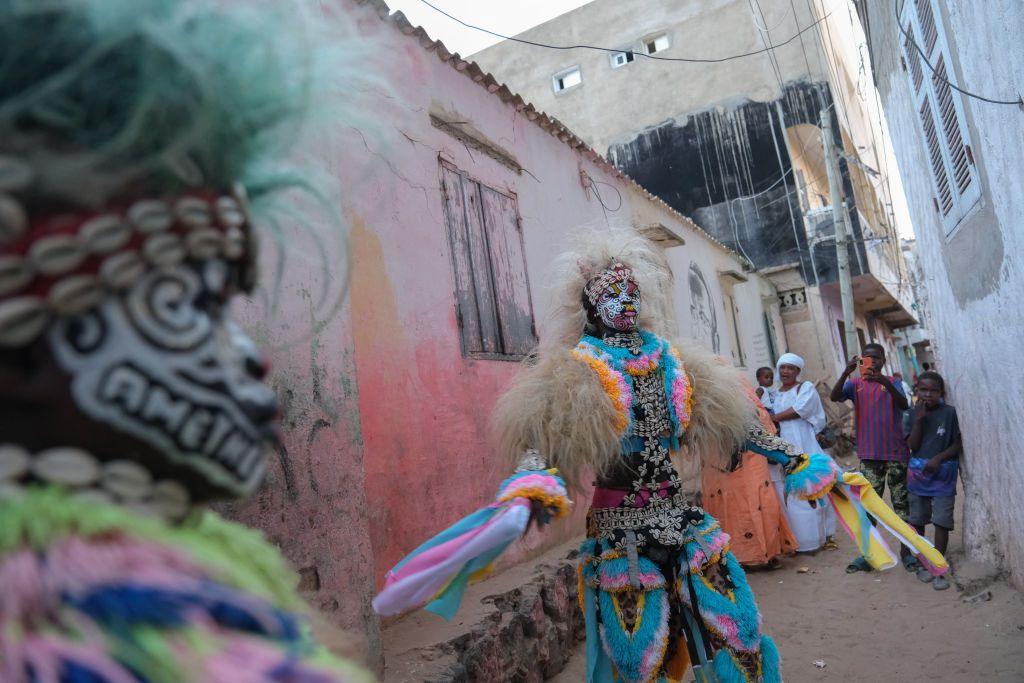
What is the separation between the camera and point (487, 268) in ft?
20.2

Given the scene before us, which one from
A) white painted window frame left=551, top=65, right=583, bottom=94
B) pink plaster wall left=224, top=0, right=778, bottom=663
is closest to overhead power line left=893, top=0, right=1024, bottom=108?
pink plaster wall left=224, top=0, right=778, bottom=663

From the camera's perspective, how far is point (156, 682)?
2.32ft

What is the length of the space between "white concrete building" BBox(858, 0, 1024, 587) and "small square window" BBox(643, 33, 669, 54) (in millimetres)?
13697

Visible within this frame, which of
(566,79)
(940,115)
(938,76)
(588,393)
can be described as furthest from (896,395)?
(566,79)

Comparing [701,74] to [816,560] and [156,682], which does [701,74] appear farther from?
[156,682]

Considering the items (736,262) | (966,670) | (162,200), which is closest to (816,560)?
(966,670)

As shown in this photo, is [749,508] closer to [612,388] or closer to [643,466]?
[643,466]

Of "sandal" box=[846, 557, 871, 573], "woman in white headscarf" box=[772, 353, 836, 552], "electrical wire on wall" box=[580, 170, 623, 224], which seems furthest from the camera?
"electrical wire on wall" box=[580, 170, 623, 224]

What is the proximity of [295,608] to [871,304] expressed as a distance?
87.5 feet

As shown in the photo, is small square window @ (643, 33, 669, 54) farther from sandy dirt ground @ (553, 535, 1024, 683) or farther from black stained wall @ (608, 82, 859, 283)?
sandy dirt ground @ (553, 535, 1024, 683)

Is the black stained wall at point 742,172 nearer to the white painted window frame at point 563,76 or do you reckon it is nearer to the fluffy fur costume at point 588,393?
the white painted window frame at point 563,76

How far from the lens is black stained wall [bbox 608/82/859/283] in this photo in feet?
59.8

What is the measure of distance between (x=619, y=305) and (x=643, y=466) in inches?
27.1

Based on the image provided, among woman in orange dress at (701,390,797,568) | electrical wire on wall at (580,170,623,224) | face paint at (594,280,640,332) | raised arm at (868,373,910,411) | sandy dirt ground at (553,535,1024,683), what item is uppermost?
electrical wire on wall at (580,170,623,224)
